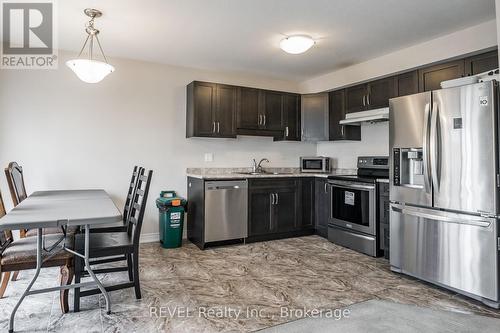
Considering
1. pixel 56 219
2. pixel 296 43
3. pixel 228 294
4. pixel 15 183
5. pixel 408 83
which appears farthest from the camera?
pixel 408 83

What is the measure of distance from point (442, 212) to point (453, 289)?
2.15 ft

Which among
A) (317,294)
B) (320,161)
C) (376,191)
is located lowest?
(317,294)

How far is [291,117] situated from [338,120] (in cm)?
75

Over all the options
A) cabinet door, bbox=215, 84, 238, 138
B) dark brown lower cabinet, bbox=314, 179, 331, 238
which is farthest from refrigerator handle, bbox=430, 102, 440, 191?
cabinet door, bbox=215, 84, 238, 138

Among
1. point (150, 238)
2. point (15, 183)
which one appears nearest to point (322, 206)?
point (150, 238)

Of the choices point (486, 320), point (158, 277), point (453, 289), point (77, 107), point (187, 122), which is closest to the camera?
point (486, 320)

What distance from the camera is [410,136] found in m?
3.01

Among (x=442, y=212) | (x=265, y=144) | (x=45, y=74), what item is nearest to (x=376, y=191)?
(x=442, y=212)

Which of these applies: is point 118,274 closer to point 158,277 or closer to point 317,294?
point 158,277

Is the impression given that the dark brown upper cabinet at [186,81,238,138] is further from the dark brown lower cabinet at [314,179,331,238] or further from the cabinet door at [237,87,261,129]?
the dark brown lower cabinet at [314,179,331,238]

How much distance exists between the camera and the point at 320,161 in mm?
5145

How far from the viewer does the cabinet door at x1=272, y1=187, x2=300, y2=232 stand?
4484 millimetres

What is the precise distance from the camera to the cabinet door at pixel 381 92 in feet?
12.8

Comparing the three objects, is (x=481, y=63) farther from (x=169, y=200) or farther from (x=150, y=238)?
(x=150, y=238)
